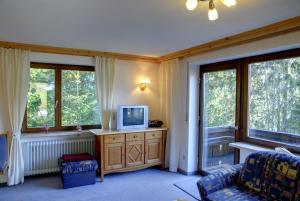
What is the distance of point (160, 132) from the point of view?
459 cm

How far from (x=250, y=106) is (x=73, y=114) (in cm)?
316

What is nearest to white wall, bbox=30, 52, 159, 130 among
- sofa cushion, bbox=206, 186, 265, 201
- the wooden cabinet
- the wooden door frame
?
the wooden cabinet

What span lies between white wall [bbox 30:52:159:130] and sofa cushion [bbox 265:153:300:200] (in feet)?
9.56

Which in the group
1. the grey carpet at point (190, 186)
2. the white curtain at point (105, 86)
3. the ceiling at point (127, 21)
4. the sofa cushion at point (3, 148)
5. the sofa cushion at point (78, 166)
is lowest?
the grey carpet at point (190, 186)

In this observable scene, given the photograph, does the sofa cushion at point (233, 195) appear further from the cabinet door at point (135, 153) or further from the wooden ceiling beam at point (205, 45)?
the cabinet door at point (135, 153)

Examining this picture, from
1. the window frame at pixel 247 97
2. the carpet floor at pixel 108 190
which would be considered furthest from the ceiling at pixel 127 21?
the carpet floor at pixel 108 190

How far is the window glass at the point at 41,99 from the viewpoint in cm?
417

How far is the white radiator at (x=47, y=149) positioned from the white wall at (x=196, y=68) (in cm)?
198

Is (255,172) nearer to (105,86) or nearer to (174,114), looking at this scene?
(174,114)

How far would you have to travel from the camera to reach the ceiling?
7.16 feet

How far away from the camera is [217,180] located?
263cm

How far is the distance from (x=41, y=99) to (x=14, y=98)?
0.52m

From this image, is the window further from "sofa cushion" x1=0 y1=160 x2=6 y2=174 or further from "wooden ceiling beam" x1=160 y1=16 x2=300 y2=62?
"sofa cushion" x1=0 y1=160 x2=6 y2=174

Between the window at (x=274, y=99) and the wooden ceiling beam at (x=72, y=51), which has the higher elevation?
the wooden ceiling beam at (x=72, y=51)
